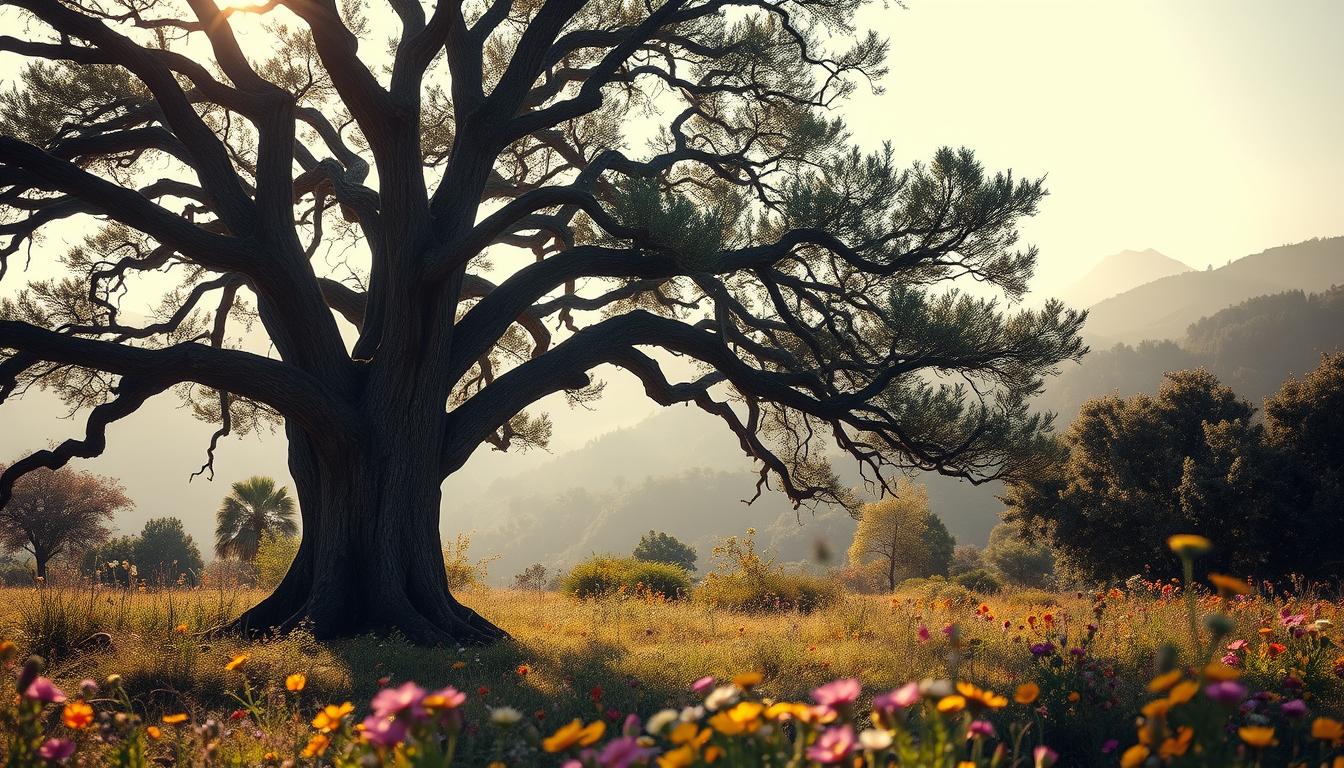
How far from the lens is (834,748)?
5.59 feet

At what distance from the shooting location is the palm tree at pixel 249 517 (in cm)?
2036

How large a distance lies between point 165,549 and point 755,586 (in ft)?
111

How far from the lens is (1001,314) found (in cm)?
894

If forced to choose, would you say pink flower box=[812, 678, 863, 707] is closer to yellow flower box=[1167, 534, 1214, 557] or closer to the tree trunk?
yellow flower box=[1167, 534, 1214, 557]

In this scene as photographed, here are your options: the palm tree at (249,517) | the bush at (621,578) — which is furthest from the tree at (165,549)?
the bush at (621,578)

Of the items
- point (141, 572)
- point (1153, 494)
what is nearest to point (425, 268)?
point (1153, 494)

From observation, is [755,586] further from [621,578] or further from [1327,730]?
[1327,730]

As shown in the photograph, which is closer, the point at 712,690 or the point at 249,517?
the point at 712,690

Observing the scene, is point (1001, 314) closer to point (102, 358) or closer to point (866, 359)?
point (866, 359)

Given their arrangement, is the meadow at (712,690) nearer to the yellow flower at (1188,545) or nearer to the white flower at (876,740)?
the white flower at (876,740)

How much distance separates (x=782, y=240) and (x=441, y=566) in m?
5.18

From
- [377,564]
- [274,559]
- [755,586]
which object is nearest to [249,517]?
[274,559]

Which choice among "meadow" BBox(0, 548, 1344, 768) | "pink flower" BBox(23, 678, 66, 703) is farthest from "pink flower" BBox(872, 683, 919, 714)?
"pink flower" BBox(23, 678, 66, 703)

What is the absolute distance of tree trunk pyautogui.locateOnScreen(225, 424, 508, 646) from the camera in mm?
7965
